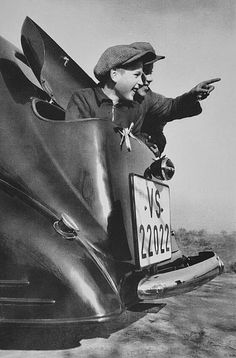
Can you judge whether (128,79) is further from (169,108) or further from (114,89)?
(169,108)

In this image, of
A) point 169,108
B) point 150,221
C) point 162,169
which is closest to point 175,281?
point 150,221

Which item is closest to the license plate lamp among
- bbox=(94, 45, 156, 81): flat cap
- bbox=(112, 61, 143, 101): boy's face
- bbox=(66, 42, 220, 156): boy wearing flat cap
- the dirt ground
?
bbox=(66, 42, 220, 156): boy wearing flat cap

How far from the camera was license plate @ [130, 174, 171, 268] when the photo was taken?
1.92 m

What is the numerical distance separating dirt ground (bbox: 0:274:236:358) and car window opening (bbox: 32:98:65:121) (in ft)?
3.75

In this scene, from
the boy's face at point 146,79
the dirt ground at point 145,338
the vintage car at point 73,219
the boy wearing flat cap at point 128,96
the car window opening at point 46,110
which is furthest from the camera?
the boy's face at point 146,79

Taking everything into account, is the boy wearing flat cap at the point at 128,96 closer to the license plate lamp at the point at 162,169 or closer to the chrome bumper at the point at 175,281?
the license plate lamp at the point at 162,169

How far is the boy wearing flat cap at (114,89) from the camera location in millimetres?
2238

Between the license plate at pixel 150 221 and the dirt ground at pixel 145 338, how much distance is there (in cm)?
32

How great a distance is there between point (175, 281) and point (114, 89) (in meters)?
1.18

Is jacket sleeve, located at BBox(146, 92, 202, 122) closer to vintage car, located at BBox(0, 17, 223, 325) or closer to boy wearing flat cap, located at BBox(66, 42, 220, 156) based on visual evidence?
boy wearing flat cap, located at BBox(66, 42, 220, 156)

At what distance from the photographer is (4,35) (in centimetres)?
272

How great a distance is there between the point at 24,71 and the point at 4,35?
0.46 metres

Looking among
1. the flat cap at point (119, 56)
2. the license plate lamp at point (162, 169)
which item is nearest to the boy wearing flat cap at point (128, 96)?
the flat cap at point (119, 56)

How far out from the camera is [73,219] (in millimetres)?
1796
